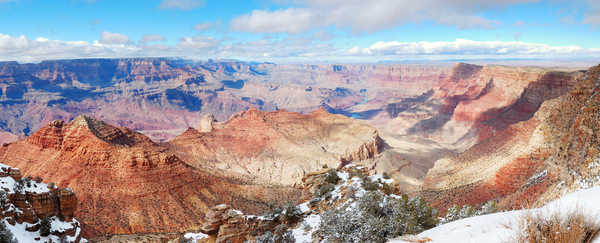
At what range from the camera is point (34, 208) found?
19734mm

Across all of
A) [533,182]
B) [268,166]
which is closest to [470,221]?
[533,182]

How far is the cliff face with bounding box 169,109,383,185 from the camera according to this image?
67.9 meters

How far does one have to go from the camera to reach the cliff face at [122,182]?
1208 inches

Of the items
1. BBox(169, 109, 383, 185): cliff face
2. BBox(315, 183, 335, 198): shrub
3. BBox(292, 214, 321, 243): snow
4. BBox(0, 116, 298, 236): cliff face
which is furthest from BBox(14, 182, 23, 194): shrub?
BBox(169, 109, 383, 185): cliff face

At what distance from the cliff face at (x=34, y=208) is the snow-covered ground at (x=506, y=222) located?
22119 millimetres

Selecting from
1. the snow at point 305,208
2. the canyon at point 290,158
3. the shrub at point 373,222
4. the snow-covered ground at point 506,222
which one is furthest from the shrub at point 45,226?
the snow-covered ground at point 506,222

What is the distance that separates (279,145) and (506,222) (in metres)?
73.0

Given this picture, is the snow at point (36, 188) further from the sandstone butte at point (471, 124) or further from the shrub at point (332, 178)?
the sandstone butte at point (471, 124)

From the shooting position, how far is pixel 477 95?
117m

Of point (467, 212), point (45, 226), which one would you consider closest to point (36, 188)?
point (45, 226)

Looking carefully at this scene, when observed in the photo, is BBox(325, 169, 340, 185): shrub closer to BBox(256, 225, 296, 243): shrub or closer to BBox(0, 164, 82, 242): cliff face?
BBox(256, 225, 296, 243): shrub

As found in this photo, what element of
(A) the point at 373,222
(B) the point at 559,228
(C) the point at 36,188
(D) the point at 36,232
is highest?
(B) the point at 559,228

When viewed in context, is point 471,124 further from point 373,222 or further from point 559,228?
point 559,228

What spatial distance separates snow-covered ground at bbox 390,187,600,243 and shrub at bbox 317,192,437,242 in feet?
10.8
